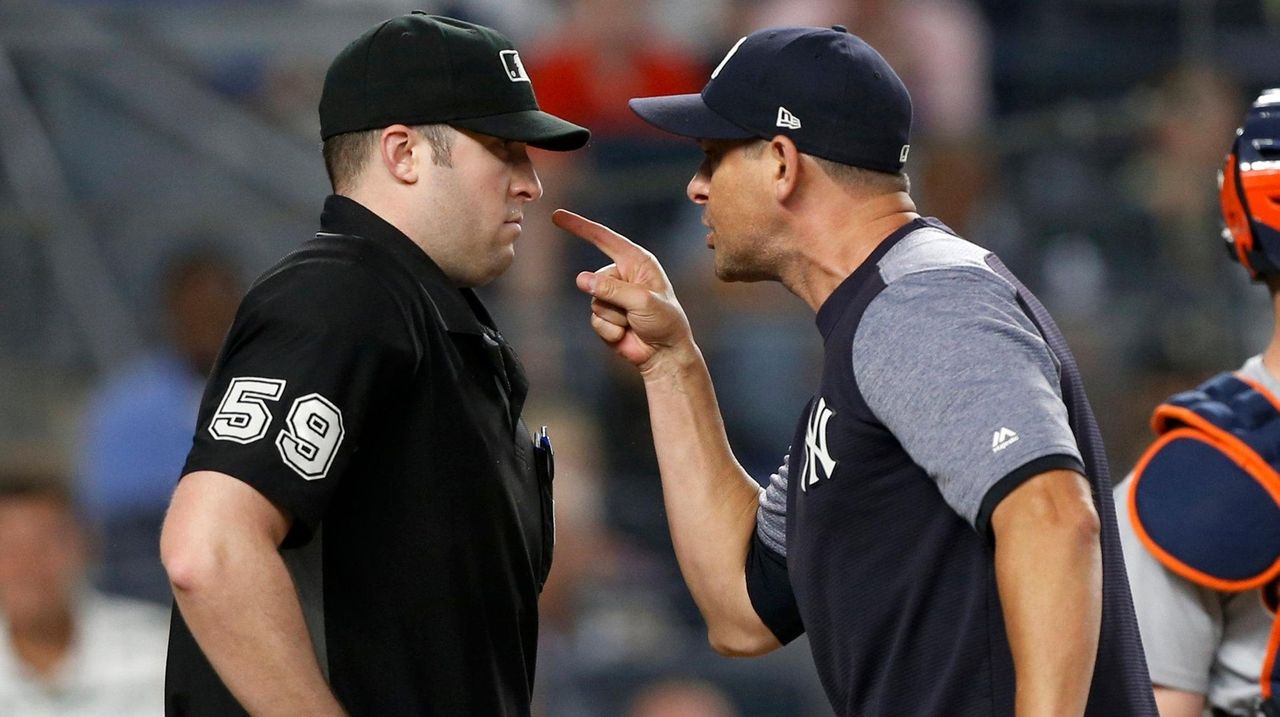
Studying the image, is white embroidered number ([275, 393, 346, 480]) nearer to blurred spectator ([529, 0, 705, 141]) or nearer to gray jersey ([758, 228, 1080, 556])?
gray jersey ([758, 228, 1080, 556])

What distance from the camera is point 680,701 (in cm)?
595

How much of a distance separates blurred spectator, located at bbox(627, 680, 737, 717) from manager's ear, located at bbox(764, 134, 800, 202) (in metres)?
3.45

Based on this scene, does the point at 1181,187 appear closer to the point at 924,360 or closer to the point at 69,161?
the point at 69,161

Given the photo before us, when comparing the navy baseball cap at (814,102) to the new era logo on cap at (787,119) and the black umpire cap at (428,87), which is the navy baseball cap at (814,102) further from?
A: the black umpire cap at (428,87)

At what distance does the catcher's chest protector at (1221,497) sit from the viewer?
2.86 meters

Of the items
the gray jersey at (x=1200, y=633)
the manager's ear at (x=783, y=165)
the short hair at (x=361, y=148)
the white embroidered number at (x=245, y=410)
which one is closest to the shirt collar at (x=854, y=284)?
the manager's ear at (x=783, y=165)

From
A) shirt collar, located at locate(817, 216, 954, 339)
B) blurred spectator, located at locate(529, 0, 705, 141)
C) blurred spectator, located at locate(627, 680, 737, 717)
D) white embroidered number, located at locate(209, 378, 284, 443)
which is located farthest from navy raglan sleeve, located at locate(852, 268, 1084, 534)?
blurred spectator, located at locate(529, 0, 705, 141)

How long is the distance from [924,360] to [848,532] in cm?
31

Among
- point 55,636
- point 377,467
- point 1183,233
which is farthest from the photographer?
point 1183,233

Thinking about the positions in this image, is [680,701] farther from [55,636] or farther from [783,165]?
[783,165]

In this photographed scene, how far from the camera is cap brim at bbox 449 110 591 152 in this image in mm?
2660

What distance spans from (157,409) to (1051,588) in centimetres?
466

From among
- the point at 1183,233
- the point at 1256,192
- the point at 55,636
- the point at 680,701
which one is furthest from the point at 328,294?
the point at 1183,233

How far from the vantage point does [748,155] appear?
287 centimetres
